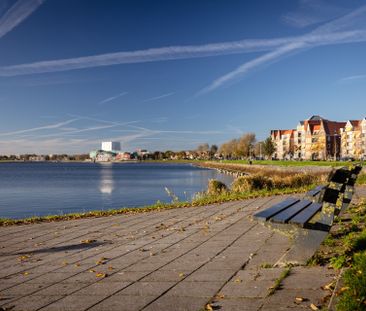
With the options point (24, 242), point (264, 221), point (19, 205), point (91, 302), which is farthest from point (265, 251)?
point (19, 205)

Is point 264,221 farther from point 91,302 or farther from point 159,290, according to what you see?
point 91,302

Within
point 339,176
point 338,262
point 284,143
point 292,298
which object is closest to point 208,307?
point 292,298

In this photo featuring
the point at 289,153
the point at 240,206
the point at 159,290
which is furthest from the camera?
the point at 289,153

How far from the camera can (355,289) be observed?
4.09m

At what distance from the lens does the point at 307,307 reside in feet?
13.4

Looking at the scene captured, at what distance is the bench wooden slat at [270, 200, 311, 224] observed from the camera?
5.12 metres

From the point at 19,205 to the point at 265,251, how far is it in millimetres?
27305

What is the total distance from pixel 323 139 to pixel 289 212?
121 m

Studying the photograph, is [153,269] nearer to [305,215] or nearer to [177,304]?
[177,304]

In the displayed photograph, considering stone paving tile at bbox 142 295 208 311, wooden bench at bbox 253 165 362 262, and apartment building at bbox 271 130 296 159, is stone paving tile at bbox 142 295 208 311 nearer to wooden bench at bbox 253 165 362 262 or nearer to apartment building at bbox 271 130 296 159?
wooden bench at bbox 253 165 362 262

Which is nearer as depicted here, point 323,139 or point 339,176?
point 339,176

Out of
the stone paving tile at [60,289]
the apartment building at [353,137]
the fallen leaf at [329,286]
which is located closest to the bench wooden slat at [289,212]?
the fallen leaf at [329,286]

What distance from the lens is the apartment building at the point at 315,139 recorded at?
12350 cm

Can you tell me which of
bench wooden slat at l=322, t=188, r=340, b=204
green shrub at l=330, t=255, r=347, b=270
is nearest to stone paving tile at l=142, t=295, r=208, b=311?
green shrub at l=330, t=255, r=347, b=270
